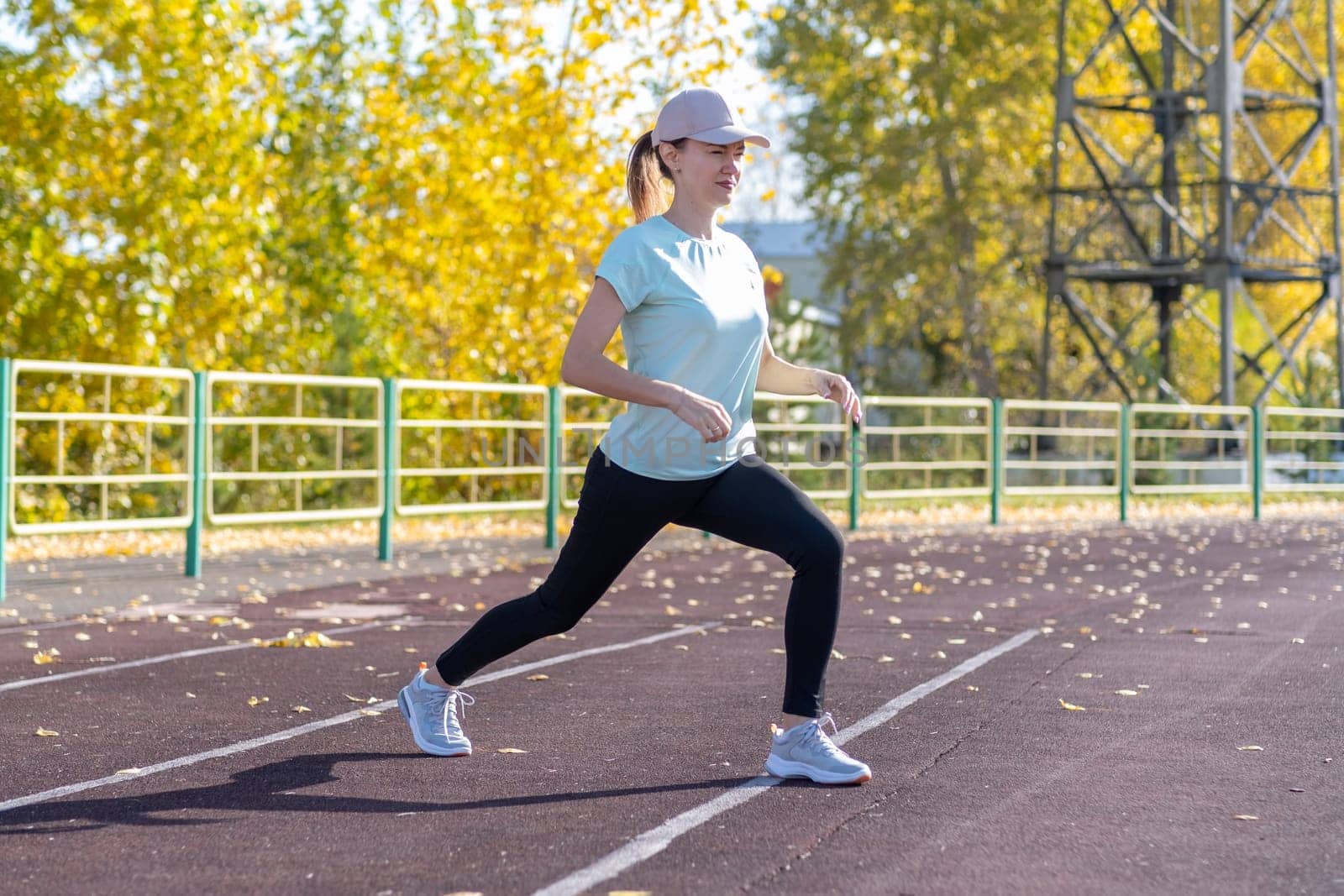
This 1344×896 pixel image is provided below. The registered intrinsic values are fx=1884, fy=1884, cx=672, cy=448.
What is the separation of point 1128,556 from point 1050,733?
9.73 metres

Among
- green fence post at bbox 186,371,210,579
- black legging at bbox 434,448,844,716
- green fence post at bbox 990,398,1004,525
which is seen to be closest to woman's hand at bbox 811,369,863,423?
black legging at bbox 434,448,844,716

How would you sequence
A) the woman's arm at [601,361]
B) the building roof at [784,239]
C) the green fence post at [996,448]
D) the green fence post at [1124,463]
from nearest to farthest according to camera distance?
1. the woman's arm at [601,361]
2. the green fence post at [996,448]
3. the green fence post at [1124,463]
4. the building roof at [784,239]

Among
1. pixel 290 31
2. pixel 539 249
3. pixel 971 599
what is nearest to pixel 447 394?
pixel 539 249

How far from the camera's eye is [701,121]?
17.8ft

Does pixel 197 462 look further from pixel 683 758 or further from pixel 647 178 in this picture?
pixel 647 178

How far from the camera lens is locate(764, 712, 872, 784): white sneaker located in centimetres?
544

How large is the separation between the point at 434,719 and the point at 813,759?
129 cm

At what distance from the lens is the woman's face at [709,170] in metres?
5.45

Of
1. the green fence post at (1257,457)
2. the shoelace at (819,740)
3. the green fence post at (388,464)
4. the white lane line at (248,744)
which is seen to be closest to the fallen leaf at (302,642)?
the white lane line at (248,744)

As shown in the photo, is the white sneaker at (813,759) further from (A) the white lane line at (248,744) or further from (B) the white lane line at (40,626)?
(B) the white lane line at (40,626)

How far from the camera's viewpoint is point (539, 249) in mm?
19359

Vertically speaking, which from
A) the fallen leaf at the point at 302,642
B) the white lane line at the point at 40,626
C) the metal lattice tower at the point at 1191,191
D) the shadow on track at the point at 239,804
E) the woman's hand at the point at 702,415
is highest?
the metal lattice tower at the point at 1191,191

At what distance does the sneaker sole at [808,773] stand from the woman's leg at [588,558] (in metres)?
0.72

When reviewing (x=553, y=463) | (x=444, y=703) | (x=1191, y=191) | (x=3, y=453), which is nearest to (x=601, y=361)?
(x=444, y=703)
